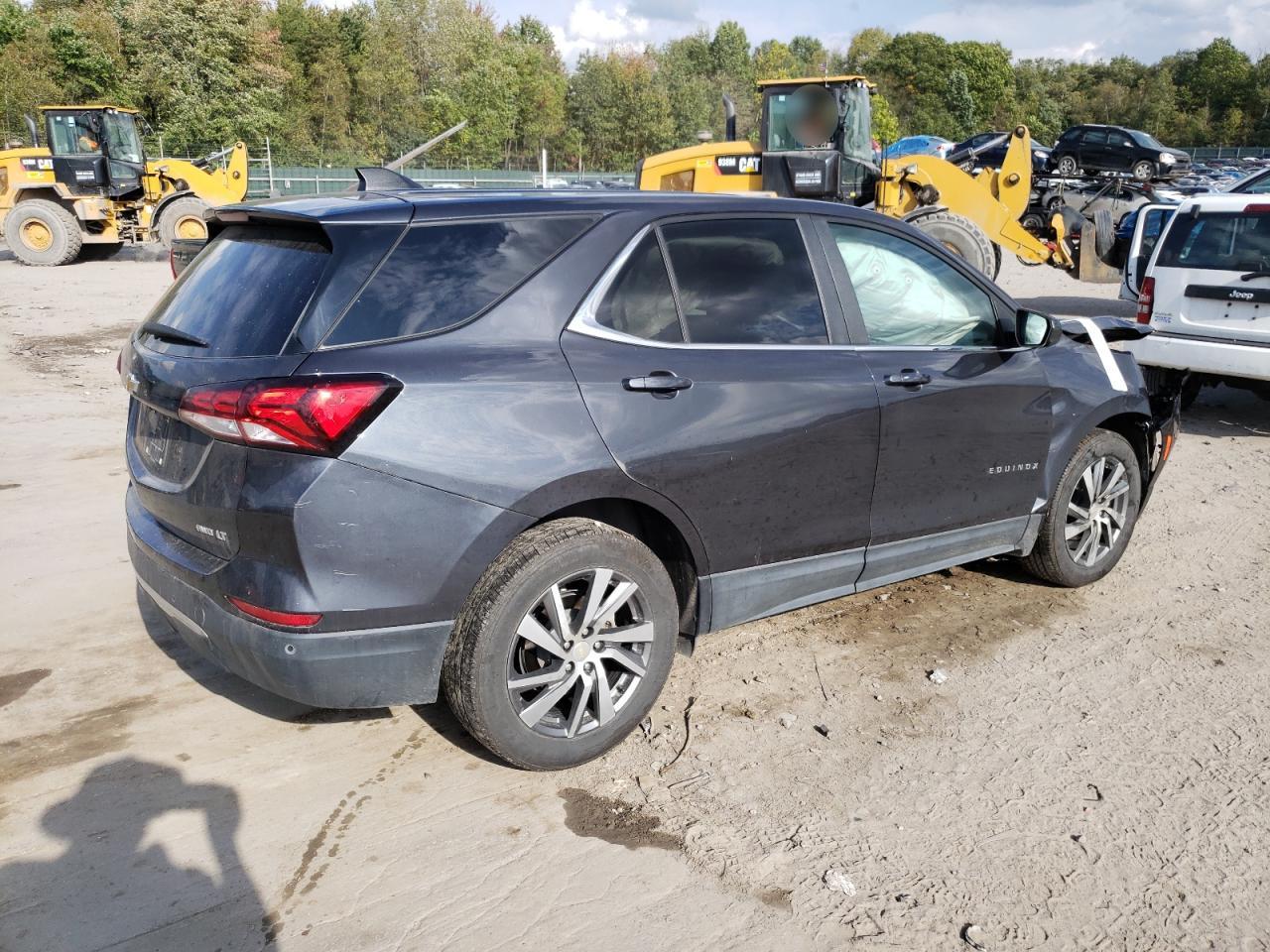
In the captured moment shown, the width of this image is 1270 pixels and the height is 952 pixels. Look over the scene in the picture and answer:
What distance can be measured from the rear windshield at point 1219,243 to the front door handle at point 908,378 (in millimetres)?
5082

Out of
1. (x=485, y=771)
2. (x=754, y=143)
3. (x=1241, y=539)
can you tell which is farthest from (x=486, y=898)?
(x=754, y=143)

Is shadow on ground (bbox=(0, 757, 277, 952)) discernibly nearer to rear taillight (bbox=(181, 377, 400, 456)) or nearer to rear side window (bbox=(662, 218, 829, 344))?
rear taillight (bbox=(181, 377, 400, 456))

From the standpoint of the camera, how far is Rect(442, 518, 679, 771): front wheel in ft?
10.5

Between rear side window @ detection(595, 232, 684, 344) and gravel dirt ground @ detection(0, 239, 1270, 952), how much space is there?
141 cm

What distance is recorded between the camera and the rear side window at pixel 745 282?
371cm

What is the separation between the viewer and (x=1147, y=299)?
Answer: 8.44 metres

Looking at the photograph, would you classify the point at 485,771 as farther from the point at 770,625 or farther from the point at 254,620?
the point at 770,625

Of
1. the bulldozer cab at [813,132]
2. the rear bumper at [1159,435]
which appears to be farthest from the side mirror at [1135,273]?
the rear bumper at [1159,435]

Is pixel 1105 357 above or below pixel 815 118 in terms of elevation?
below

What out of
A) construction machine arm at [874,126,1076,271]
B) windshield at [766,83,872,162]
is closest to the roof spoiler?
windshield at [766,83,872,162]

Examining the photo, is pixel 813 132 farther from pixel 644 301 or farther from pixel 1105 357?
pixel 644 301

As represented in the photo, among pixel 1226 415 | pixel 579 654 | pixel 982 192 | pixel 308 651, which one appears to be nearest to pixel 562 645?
pixel 579 654

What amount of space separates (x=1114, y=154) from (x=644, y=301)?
1417 inches

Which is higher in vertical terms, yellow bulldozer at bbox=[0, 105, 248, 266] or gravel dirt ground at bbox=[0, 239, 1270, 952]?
yellow bulldozer at bbox=[0, 105, 248, 266]
